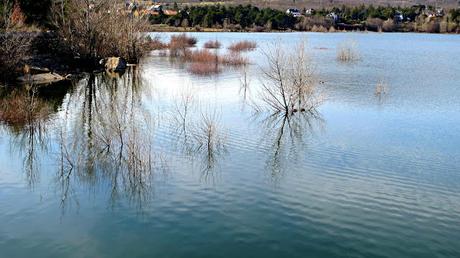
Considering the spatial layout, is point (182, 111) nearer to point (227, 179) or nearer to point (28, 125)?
point (28, 125)

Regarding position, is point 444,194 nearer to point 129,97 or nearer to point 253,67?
point 129,97

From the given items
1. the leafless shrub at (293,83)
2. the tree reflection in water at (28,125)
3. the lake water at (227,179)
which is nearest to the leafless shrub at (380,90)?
the lake water at (227,179)

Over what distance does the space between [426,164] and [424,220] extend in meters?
3.71

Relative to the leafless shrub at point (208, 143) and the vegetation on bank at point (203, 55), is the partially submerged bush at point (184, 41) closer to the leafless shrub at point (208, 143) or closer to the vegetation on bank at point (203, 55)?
the vegetation on bank at point (203, 55)

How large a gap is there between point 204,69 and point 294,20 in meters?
58.9

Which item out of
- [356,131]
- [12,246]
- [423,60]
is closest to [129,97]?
[356,131]

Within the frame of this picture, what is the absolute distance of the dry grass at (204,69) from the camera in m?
30.2

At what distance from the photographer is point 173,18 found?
76.5 metres

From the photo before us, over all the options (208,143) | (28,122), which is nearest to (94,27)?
(28,122)

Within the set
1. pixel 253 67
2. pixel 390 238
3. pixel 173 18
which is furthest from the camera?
pixel 173 18

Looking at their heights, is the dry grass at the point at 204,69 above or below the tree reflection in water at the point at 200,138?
above

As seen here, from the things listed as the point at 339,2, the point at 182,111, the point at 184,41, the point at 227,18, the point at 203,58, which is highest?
the point at 339,2

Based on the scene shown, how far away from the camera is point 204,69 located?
31078 millimetres

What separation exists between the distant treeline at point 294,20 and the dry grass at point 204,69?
42.3 metres
